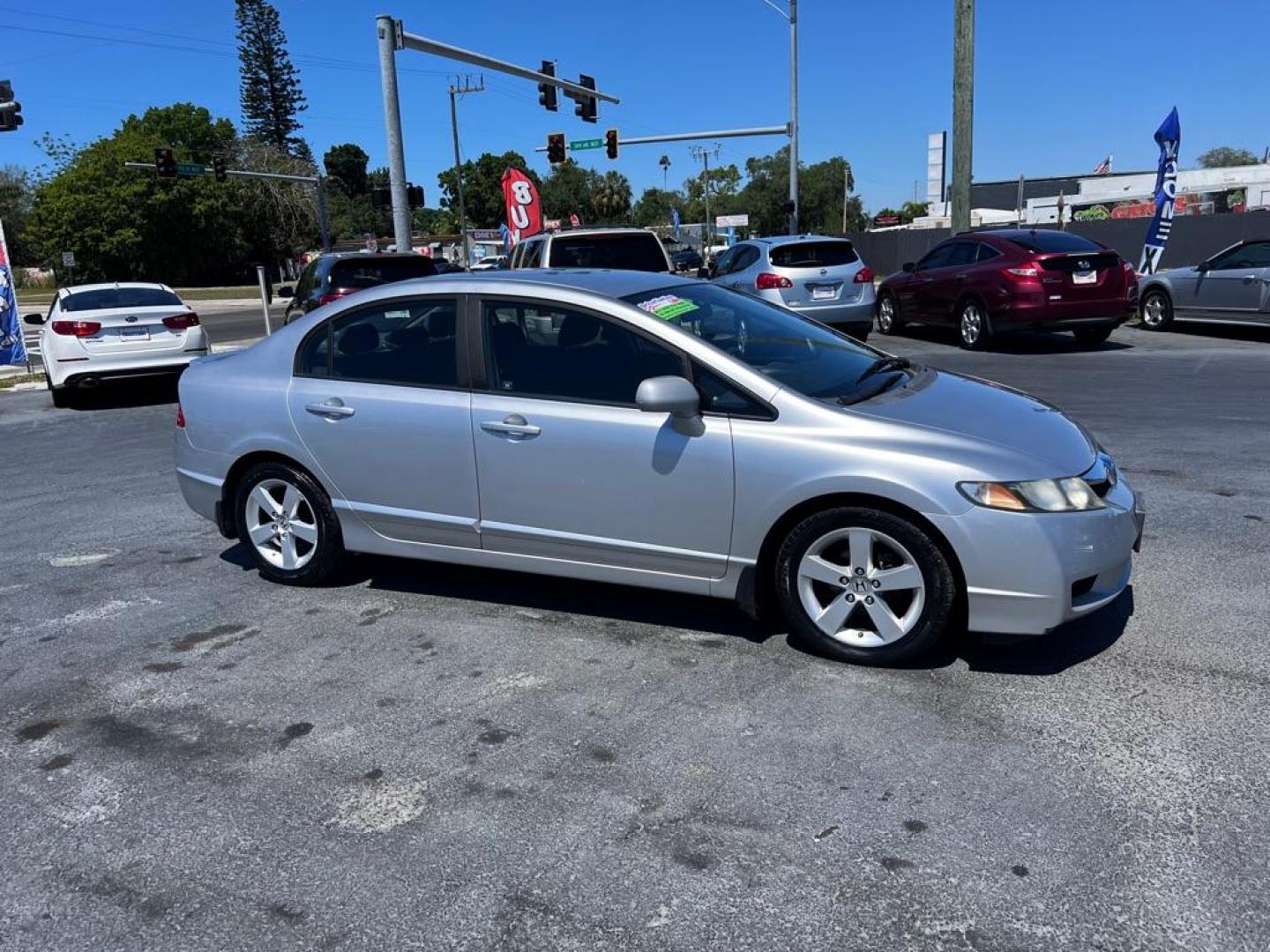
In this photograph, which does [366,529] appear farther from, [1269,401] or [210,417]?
[1269,401]

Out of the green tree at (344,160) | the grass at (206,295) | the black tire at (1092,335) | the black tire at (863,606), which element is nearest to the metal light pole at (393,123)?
the black tire at (1092,335)

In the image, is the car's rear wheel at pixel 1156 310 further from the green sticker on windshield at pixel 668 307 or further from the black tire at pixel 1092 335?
the green sticker on windshield at pixel 668 307

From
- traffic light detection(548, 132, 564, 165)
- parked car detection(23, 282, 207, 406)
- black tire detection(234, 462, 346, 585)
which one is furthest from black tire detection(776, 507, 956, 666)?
traffic light detection(548, 132, 564, 165)

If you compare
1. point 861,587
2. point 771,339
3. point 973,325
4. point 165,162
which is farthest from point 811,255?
point 165,162

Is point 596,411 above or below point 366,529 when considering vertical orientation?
above

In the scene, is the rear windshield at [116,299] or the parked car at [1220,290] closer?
the rear windshield at [116,299]

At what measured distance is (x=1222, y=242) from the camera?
27828 millimetres

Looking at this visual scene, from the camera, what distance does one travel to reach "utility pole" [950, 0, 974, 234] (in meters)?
18.5

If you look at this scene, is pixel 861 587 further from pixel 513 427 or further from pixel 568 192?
pixel 568 192

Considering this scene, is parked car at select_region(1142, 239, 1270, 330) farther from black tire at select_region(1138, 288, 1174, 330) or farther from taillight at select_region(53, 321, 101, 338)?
taillight at select_region(53, 321, 101, 338)

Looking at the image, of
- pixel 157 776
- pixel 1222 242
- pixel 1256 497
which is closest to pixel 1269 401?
pixel 1256 497

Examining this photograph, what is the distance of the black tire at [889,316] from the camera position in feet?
54.4

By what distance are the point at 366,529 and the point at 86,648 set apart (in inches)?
52.9

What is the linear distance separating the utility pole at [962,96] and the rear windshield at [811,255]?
5687mm
